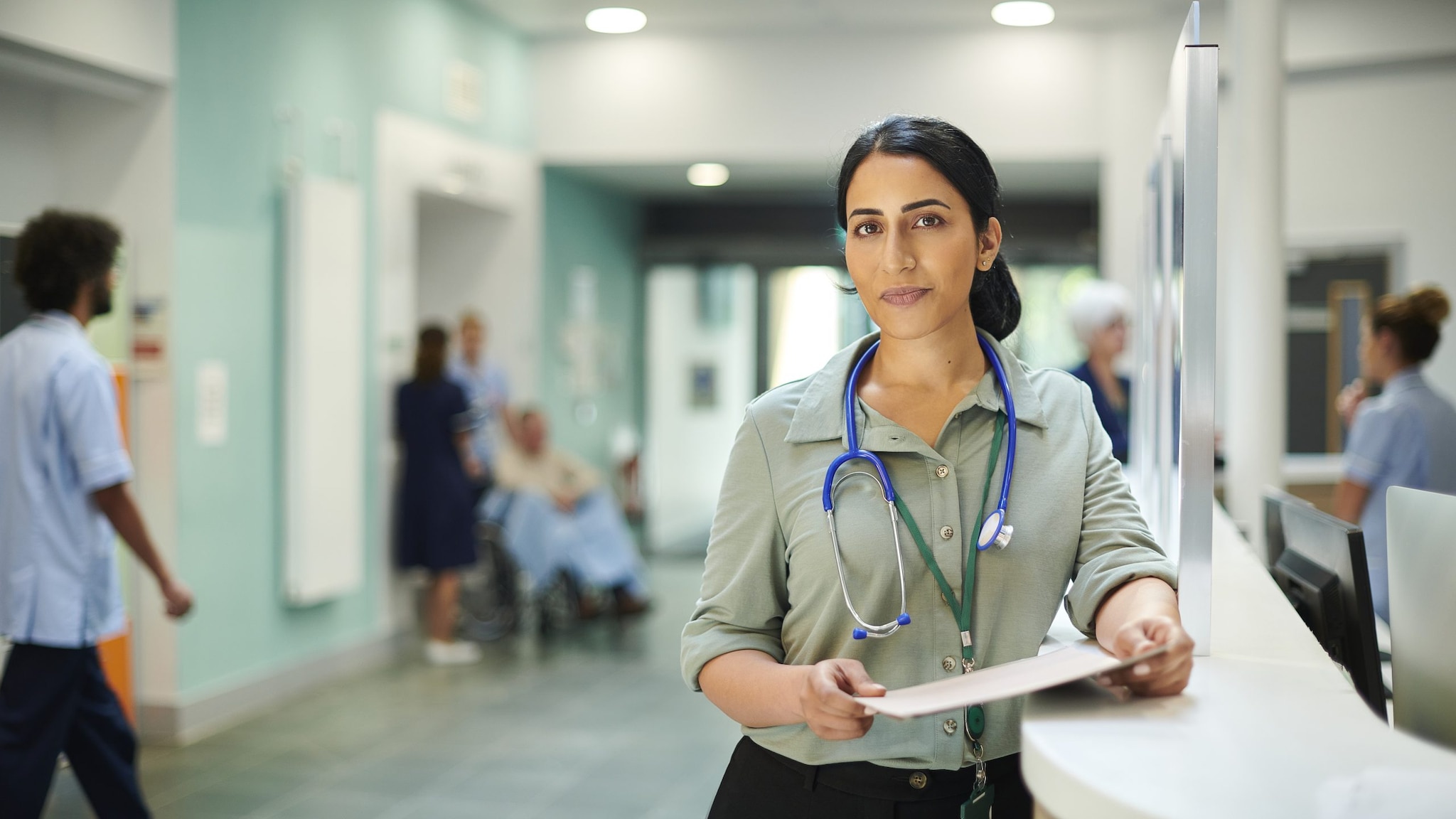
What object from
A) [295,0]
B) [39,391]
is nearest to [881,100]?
[295,0]

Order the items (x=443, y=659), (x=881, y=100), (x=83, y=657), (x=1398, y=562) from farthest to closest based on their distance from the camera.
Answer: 1. (x=881, y=100)
2. (x=443, y=659)
3. (x=83, y=657)
4. (x=1398, y=562)

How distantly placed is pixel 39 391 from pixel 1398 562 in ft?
10.1

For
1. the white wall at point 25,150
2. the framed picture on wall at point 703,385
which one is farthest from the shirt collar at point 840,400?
the framed picture on wall at point 703,385

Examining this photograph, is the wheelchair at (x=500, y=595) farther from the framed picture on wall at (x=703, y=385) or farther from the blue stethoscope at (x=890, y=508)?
the blue stethoscope at (x=890, y=508)

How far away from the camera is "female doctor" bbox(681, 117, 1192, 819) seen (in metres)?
1.36

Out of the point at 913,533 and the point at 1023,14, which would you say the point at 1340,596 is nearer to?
the point at 913,533

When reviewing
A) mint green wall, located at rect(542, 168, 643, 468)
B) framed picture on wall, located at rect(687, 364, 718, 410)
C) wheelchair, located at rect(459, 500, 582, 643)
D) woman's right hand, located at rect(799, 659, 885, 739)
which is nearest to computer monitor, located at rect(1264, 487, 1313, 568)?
woman's right hand, located at rect(799, 659, 885, 739)

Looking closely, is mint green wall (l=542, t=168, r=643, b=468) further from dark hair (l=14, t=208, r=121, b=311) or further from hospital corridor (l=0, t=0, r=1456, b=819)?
dark hair (l=14, t=208, r=121, b=311)

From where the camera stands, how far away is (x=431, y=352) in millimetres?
6355

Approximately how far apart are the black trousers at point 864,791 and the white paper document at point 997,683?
23cm

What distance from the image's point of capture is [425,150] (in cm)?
694

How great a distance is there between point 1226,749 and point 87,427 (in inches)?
117

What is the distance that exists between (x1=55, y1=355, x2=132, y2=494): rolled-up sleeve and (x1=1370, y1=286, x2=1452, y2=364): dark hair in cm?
401

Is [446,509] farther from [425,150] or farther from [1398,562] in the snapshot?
[1398,562]
